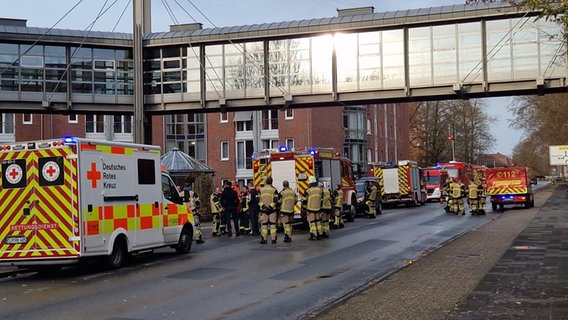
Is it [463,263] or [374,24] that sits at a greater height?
[374,24]

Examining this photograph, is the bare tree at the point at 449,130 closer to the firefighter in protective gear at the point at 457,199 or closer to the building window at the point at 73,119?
the building window at the point at 73,119

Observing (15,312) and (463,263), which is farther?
(463,263)

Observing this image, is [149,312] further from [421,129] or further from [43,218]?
[421,129]

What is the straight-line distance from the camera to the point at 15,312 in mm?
8789

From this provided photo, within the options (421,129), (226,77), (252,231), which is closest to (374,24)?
(226,77)

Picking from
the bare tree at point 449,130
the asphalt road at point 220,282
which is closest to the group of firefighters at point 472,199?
the asphalt road at point 220,282

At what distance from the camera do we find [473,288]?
30.8 feet

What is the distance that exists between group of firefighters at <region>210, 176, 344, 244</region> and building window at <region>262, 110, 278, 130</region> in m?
31.8

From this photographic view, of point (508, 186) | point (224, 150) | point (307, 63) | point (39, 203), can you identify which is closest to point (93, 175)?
point (39, 203)

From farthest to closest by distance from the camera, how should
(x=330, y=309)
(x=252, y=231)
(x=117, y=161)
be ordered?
1. (x=252, y=231)
2. (x=117, y=161)
3. (x=330, y=309)

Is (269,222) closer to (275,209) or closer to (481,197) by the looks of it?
(275,209)

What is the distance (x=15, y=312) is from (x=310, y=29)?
21.1 meters

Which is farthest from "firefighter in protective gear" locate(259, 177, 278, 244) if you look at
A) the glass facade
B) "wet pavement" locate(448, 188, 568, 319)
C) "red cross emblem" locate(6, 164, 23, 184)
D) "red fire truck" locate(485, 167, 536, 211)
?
"red fire truck" locate(485, 167, 536, 211)

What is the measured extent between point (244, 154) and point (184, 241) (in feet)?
130
